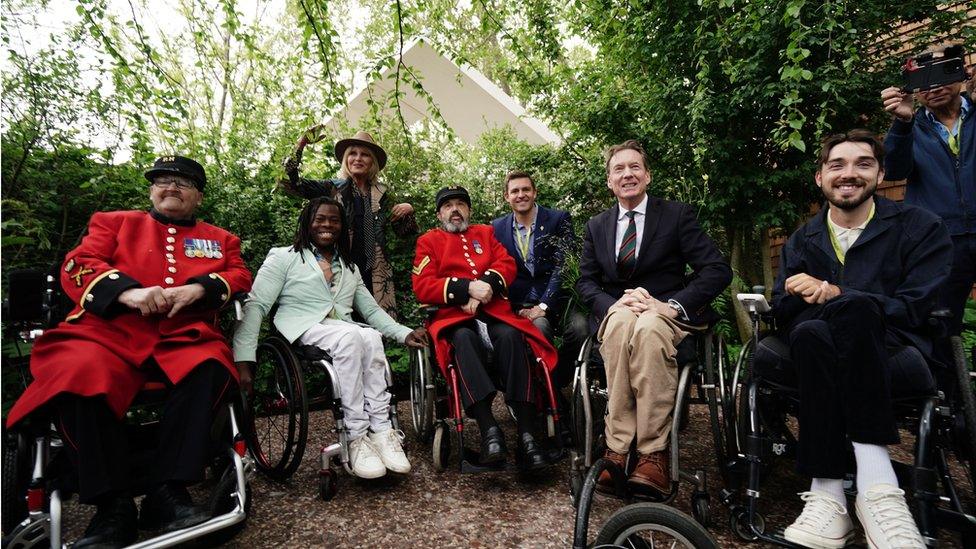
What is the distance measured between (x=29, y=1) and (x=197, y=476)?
3082mm

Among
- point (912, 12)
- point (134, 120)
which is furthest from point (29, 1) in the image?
point (912, 12)

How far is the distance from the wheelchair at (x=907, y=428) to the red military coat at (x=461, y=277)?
1056mm

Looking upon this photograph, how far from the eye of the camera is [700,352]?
2.39 metres

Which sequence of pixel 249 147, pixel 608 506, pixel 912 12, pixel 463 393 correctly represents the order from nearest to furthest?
pixel 608 506
pixel 463 393
pixel 912 12
pixel 249 147

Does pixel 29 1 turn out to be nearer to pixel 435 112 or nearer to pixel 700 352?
pixel 435 112

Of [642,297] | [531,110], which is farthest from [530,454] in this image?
[531,110]

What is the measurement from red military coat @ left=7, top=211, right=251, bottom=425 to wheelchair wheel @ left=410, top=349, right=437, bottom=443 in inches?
37.8

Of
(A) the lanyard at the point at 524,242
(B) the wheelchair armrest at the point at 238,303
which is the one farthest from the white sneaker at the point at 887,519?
(B) the wheelchair armrest at the point at 238,303

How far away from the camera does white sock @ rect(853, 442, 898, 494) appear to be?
162cm

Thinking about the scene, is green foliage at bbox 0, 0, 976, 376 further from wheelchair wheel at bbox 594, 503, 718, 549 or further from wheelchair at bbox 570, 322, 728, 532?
wheelchair wheel at bbox 594, 503, 718, 549

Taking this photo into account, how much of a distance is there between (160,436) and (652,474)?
1.89m

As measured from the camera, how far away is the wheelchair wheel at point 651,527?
138 cm

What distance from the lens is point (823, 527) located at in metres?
1.64

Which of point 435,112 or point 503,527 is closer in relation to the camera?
point 503,527
